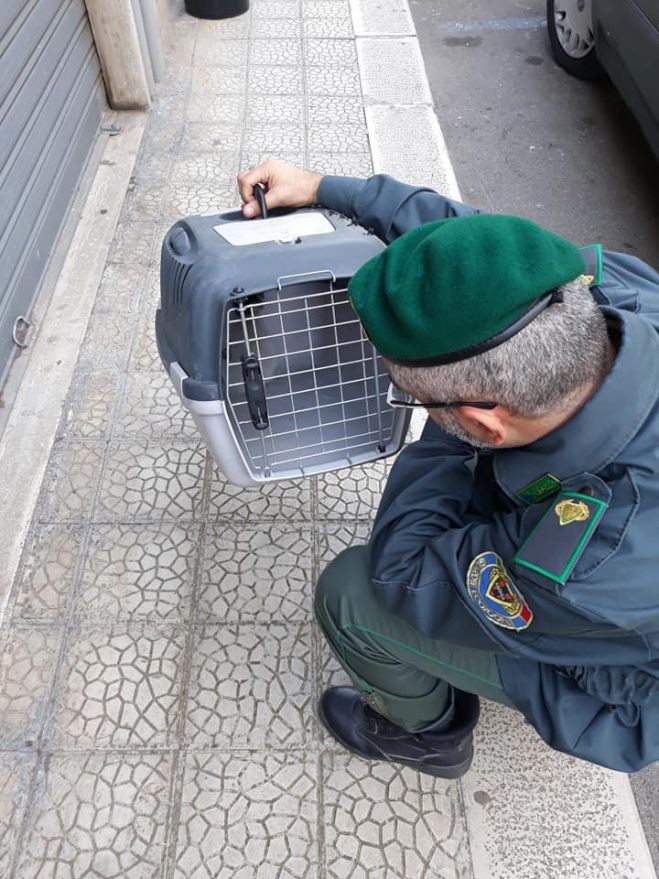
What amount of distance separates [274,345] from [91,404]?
1095mm

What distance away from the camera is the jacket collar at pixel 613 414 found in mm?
1179

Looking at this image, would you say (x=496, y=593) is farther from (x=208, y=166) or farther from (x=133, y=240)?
(x=208, y=166)

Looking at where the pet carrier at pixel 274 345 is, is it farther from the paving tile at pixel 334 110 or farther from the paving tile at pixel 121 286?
the paving tile at pixel 334 110

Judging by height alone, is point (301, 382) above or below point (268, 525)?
above

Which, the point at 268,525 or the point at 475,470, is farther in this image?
the point at 268,525

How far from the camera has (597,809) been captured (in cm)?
177

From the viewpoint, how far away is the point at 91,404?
2613 millimetres

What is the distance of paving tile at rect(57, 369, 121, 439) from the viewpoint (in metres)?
2.53

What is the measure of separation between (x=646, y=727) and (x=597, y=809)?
0.52 meters

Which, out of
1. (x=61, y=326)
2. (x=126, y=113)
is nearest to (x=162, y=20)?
(x=126, y=113)

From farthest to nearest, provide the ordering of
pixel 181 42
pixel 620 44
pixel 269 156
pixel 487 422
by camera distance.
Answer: pixel 181 42, pixel 269 156, pixel 620 44, pixel 487 422

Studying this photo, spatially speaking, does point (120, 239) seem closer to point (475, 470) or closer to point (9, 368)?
point (9, 368)

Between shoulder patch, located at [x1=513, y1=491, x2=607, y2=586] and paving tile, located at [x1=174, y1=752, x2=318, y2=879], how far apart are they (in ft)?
3.12

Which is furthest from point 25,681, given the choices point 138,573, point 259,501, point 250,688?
point 259,501
